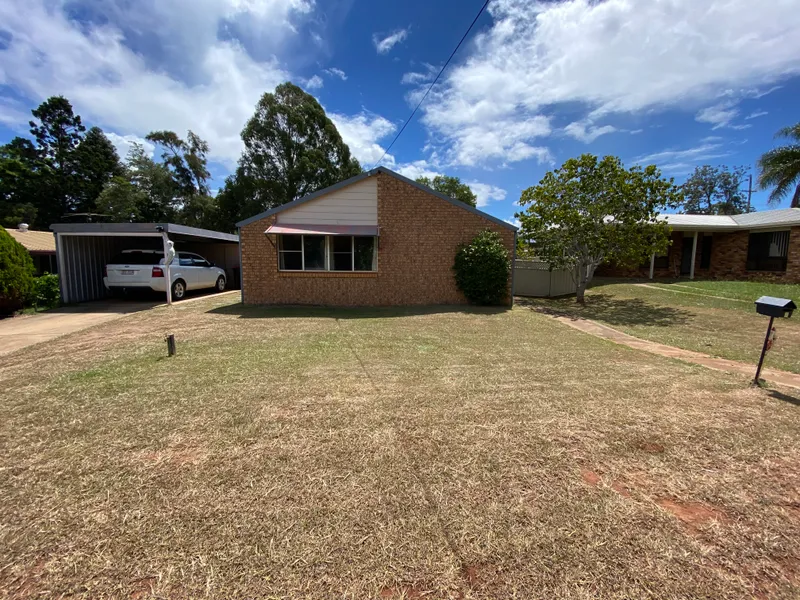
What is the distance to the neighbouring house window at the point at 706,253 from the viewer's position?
21.1 metres

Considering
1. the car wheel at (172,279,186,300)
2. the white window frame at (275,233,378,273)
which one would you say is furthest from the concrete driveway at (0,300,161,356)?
the white window frame at (275,233,378,273)

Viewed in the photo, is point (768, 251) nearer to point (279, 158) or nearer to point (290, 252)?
point (290, 252)

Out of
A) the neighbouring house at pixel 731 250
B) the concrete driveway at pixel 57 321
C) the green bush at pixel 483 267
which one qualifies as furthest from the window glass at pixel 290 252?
the neighbouring house at pixel 731 250

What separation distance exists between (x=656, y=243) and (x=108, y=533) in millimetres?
15838

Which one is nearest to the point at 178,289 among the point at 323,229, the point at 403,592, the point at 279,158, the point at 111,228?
the point at 111,228

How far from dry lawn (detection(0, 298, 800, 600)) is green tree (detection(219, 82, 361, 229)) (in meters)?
25.3

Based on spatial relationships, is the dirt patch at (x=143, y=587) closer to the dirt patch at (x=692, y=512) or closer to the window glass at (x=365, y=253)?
the dirt patch at (x=692, y=512)

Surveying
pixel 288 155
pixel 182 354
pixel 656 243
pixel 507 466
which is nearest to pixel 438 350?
pixel 507 466

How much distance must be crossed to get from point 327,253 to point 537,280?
9.61 metres

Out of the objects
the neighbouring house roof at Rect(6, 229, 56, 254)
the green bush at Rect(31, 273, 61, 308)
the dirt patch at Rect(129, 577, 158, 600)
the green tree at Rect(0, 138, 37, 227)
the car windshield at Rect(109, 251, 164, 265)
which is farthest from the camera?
the green tree at Rect(0, 138, 37, 227)

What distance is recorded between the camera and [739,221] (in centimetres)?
2027

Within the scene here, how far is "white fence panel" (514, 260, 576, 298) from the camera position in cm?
1630

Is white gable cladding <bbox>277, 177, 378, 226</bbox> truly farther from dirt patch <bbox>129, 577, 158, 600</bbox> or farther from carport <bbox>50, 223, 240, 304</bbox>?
dirt patch <bbox>129, 577, 158, 600</bbox>

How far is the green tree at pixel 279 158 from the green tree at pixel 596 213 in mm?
19591
